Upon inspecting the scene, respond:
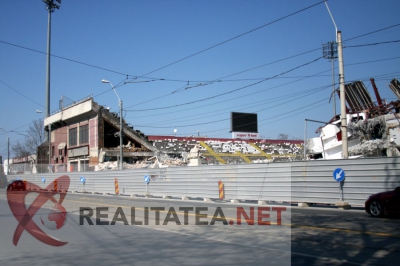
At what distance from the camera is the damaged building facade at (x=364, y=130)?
30.0 m

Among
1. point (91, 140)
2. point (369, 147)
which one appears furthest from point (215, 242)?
point (91, 140)

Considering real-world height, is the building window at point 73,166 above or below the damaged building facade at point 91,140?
below

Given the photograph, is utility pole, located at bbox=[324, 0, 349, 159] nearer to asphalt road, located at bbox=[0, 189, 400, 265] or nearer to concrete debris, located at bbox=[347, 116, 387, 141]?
asphalt road, located at bbox=[0, 189, 400, 265]

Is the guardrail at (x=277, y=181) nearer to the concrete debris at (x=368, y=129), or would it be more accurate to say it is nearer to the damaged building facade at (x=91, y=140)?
the concrete debris at (x=368, y=129)

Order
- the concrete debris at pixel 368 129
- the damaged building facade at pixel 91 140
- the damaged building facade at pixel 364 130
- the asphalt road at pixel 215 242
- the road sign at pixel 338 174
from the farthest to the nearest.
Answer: the damaged building facade at pixel 91 140
the concrete debris at pixel 368 129
the damaged building facade at pixel 364 130
the road sign at pixel 338 174
the asphalt road at pixel 215 242

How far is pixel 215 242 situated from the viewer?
10047mm

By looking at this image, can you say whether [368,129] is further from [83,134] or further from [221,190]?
[83,134]

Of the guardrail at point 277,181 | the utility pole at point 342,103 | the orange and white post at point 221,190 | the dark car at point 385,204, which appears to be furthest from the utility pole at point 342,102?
the orange and white post at point 221,190

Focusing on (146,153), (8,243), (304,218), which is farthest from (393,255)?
(146,153)

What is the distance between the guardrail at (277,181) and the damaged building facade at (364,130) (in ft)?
33.4

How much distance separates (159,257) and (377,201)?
33.0 ft

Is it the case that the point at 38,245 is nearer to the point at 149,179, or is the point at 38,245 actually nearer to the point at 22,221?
the point at 22,221

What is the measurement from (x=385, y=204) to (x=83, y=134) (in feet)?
169

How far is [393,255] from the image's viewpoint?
8125 millimetres
